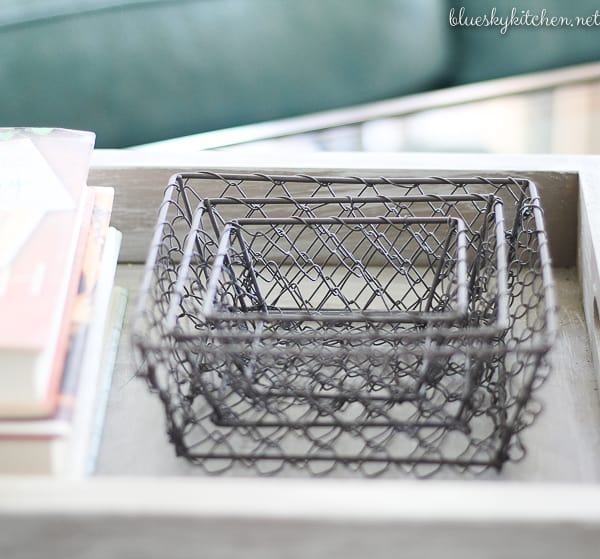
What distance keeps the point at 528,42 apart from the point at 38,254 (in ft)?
2.31

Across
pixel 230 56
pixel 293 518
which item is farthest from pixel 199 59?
pixel 293 518

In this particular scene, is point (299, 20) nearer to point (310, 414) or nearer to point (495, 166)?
point (495, 166)

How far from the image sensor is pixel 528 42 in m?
0.98

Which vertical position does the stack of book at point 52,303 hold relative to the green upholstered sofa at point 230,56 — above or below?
below

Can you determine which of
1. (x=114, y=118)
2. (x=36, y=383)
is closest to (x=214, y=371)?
(x=36, y=383)

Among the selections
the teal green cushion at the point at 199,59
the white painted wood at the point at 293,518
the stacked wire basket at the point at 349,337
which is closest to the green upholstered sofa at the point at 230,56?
the teal green cushion at the point at 199,59

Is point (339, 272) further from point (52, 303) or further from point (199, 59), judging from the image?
point (199, 59)

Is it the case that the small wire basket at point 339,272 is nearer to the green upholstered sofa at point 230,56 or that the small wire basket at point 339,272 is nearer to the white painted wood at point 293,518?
the white painted wood at point 293,518

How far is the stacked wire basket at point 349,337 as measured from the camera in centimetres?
44

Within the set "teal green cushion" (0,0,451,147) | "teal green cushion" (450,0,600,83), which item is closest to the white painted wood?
"teal green cushion" (0,0,451,147)

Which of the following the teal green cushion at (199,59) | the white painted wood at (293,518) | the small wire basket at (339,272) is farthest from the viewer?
the teal green cushion at (199,59)

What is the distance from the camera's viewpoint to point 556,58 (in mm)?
987

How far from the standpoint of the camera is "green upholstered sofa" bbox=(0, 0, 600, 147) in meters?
0.88

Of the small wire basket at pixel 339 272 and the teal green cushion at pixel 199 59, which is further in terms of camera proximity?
the teal green cushion at pixel 199 59
